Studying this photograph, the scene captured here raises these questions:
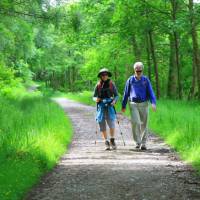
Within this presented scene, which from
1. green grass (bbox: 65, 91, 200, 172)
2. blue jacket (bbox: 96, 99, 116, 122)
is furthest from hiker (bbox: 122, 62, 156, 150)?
green grass (bbox: 65, 91, 200, 172)

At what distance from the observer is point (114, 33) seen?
3098 centimetres

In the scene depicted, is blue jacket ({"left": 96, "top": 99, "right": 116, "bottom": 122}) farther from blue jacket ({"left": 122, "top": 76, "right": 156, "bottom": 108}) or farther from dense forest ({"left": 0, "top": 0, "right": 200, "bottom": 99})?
dense forest ({"left": 0, "top": 0, "right": 200, "bottom": 99})

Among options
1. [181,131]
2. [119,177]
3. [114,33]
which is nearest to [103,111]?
[181,131]

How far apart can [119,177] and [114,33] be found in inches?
923

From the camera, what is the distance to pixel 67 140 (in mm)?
13617

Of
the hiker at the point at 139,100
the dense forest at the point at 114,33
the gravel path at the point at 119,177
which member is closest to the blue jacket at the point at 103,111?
the hiker at the point at 139,100

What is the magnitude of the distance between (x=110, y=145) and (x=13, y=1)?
5.65m

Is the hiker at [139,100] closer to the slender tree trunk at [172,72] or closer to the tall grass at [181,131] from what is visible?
the tall grass at [181,131]

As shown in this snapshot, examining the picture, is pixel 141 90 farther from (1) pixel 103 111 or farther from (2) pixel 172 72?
(2) pixel 172 72

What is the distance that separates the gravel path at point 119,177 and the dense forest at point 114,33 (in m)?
5.36

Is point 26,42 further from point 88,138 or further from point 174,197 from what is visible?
point 174,197

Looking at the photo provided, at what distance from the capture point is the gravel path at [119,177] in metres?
7.11

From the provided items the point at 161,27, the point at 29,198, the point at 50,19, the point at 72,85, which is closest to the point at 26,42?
the point at 161,27

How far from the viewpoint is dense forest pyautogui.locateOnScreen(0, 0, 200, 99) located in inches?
609
